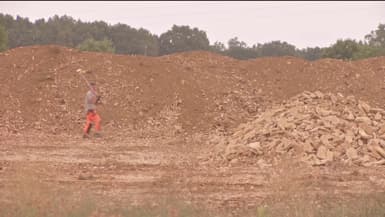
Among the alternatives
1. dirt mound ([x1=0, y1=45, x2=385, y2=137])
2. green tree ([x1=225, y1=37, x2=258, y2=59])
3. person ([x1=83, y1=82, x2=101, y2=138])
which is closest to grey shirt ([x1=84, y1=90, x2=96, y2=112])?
person ([x1=83, y1=82, x2=101, y2=138])

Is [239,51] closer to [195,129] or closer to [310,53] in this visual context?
[310,53]

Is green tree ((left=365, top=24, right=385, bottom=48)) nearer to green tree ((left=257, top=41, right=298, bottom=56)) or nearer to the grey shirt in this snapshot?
green tree ((left=257, top=41, right=298, bottom=56))

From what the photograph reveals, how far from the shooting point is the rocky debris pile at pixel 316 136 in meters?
13.1

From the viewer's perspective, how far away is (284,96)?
22531 millimetres

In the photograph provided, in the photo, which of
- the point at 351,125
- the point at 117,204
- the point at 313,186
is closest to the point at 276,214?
the point at 117,204

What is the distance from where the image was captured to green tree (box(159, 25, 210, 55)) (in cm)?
5697

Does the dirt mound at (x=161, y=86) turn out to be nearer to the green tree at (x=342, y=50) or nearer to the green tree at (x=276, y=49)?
the green tree at (x=342, y=50)

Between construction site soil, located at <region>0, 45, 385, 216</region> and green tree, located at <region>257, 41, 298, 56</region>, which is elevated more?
green tree, located at <region>257, 41, 298, 56</region>

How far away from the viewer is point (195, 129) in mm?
19531

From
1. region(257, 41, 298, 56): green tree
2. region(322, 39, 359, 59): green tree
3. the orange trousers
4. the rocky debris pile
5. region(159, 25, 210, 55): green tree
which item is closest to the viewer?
the rocky debris pile

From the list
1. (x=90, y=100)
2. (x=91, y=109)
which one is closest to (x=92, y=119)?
(x=91, y=109)

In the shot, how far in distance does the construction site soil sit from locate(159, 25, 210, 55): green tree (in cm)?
3128

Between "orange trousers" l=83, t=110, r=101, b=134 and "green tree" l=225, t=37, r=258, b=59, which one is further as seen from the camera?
"green tree" l=225, t=37, r=258, b=59

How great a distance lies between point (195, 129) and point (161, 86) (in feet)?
10.2
